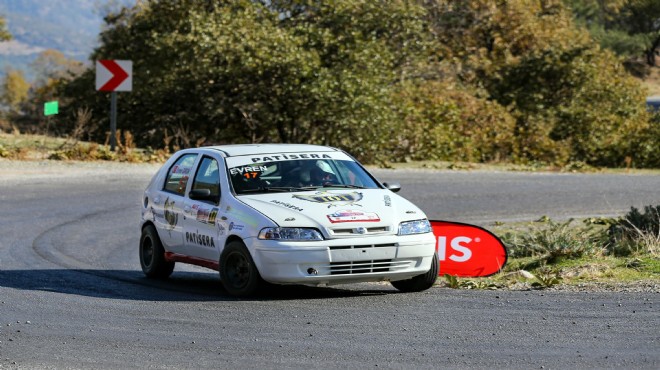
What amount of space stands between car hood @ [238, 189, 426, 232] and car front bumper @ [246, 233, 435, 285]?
170 mm

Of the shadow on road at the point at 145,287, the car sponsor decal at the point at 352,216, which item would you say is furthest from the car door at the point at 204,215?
the car sponsor decal at the point at 352,216

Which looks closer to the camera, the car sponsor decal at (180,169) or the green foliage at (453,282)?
the green foliage at (453,282)

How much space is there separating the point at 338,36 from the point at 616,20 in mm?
73976

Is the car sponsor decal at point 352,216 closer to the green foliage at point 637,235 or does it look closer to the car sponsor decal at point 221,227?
the car sponsor decal at point 221,227

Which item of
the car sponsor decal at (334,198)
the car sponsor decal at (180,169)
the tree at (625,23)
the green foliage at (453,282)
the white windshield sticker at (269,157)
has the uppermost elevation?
the tree at (625,23)

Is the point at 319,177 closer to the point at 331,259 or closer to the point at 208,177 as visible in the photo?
the point at 208,177

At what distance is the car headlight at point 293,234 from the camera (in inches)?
390

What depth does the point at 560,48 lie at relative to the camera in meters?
36.1

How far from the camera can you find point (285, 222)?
998 cm

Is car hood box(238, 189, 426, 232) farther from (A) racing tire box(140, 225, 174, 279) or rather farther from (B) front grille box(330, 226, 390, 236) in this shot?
(A) racing tire box(140, 225, 174, 279)

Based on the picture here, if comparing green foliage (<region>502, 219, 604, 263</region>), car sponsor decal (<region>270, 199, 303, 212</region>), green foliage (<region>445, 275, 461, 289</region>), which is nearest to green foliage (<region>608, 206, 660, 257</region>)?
green foliage (<region>502, 219, 604, 263</region>)

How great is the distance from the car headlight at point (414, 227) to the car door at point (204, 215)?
1.72 meters

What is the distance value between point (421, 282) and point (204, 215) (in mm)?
2239

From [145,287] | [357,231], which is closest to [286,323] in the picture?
[357,231]
